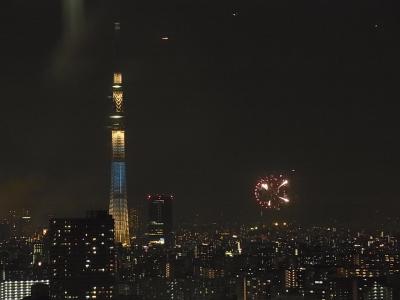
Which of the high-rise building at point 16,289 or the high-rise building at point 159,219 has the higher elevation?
the high-rise building at point 159,219

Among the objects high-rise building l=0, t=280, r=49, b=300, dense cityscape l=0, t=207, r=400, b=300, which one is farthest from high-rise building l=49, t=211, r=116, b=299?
high-rise building l=0, t=280, r=49, b=300

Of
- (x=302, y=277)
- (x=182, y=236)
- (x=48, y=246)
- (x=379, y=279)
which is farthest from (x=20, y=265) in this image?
(x=379, y=279)

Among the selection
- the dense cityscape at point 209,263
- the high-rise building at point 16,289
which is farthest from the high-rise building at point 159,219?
the high-rise building at point 16,289

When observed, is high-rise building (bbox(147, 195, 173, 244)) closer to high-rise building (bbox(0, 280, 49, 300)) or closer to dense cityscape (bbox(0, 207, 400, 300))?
dense cityscape (bbox(0, 207, 400, 300))

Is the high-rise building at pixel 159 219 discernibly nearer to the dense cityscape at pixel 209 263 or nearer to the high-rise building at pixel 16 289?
the dense cityscape at pixel 209 263

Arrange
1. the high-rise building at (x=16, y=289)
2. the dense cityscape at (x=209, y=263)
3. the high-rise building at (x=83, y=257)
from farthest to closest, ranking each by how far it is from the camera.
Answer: the high-rise building at (x=16, y=289)
the high-rise building at (x=83, y=257)
the dense cityscape at (x=209, y=263)

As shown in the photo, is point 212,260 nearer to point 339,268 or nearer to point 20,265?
point 339,268
